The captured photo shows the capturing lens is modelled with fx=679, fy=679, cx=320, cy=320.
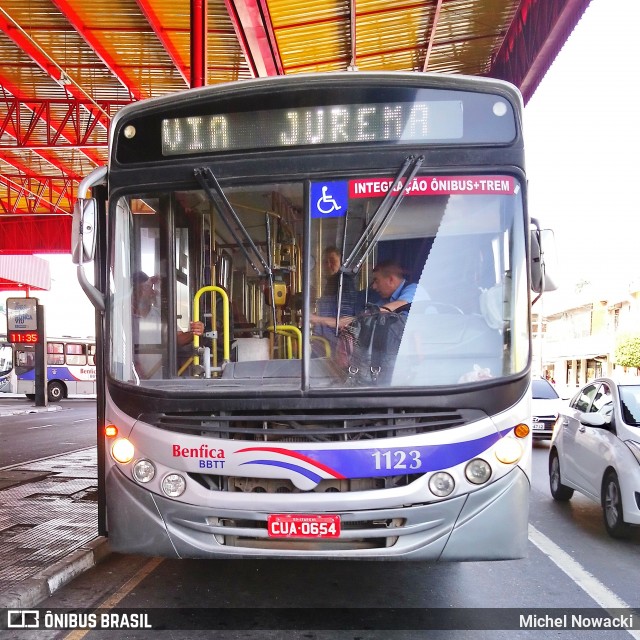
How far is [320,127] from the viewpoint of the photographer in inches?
171

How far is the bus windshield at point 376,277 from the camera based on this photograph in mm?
4113

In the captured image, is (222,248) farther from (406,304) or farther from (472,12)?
(472,12)

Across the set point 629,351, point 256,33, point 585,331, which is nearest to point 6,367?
point 256,33

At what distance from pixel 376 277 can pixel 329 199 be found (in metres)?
0.56

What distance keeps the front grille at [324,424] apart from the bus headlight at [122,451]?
14.5 inches

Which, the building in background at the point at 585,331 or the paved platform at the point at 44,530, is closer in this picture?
the paved platform at the point at 44,530

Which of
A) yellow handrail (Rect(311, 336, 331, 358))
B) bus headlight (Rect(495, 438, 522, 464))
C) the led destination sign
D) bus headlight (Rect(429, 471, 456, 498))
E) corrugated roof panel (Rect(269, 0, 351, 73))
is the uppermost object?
corrugated roof panel (Rect(269, 0, 351, 73))

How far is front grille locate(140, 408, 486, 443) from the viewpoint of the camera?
153 inches

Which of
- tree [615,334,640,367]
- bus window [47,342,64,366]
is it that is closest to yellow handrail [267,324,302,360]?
bus window [47,342,64,366]

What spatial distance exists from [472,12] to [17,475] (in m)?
10.8

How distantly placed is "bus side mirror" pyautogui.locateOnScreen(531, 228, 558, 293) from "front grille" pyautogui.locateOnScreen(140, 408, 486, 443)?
0.99m

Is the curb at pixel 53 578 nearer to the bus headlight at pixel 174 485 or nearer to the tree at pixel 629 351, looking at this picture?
the bus headlight at pixel 174 485

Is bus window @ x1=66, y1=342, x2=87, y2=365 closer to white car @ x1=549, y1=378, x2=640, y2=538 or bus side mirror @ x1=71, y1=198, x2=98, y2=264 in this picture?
white car @ x1=549, y1=378, x2=640, y2=538

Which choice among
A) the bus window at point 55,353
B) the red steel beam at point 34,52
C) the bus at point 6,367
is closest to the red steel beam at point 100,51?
the red steel beam at point 34,52
